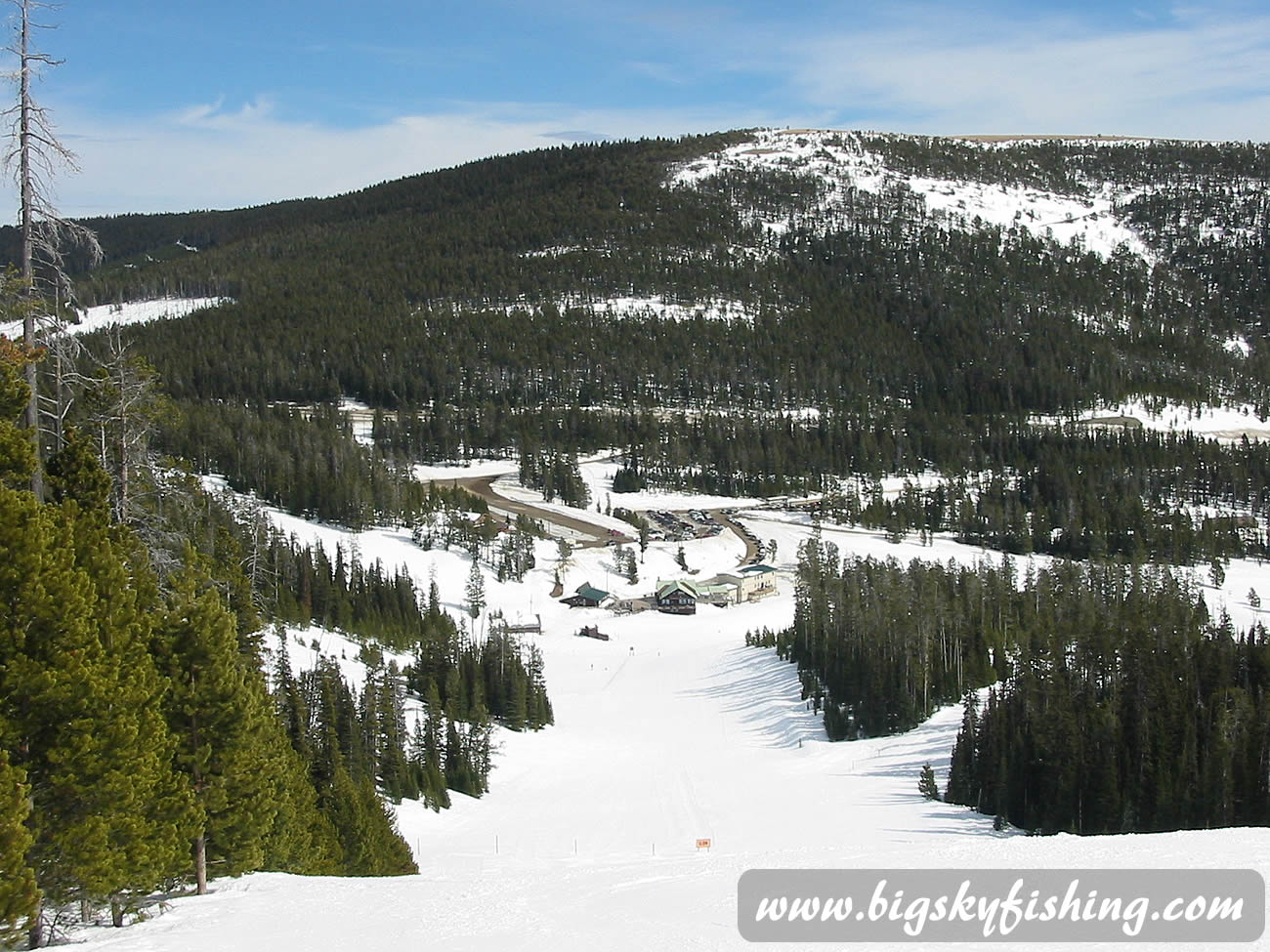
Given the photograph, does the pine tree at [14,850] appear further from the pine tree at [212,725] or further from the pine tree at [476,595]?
the pine tree at [476,595]

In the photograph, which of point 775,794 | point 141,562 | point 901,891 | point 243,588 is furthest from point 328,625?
point 901,891

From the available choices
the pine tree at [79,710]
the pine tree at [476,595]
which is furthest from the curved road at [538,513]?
the pine tree at [79,710]

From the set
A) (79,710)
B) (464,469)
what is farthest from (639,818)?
(464,469)

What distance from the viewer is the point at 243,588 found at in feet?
106

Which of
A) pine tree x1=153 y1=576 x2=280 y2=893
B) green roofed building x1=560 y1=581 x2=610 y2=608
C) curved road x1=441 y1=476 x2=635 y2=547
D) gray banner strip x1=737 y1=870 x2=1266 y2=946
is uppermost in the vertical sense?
pine tree x1=153 y1=576 x2=280 y2=893

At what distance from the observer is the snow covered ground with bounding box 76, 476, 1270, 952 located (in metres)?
18.7

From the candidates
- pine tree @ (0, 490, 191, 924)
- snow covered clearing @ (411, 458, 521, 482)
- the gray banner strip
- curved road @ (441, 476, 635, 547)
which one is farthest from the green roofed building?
pine tree @ (0, 490, 191, 924)

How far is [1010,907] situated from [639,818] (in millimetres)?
31354

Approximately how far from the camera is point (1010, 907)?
17.9 m

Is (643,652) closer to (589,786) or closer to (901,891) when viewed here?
(589,786)

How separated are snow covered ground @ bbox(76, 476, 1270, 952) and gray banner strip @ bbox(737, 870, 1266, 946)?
2.20 feet

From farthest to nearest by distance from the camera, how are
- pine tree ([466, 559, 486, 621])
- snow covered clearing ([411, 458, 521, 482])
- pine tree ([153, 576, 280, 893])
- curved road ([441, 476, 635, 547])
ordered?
1. snow covered clearing ([411, 458, 521, 482])
2. curved road ([441, 476, 635, 547])
3. pine tree ([466, 559, 486, 621])
4. pine tree ([153, 576, 280, 893])

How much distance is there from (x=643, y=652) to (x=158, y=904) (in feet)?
252

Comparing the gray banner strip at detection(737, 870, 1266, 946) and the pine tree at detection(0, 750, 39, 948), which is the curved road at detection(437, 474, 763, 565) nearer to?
the gray banner strip at detection(737, 870, 1266, 946)
